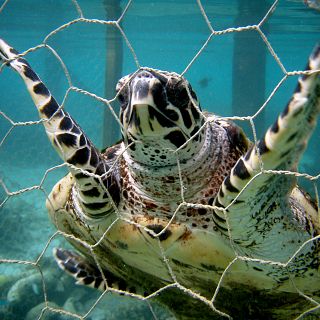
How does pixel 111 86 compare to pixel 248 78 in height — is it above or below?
above

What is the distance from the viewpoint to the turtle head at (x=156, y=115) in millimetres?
1018

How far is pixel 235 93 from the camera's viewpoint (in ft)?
24.6

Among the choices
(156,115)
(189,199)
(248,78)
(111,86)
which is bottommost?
(248,78)

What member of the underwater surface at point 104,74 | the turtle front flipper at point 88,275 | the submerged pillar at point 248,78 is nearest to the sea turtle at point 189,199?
the underwater surface at point 104,74

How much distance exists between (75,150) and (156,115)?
298 millimetres

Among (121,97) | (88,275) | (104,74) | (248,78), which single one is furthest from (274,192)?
(248,78)

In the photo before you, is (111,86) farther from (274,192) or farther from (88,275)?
(274,192)

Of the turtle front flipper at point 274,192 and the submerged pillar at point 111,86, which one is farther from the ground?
the turtle front flipper at point 274,192

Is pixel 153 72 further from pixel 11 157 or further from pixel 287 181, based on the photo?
pixel 11 157

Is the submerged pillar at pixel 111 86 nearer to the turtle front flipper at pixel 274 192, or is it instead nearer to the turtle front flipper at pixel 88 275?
the turtle front flipper at pixel 88 275

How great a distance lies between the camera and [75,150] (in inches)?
46.1

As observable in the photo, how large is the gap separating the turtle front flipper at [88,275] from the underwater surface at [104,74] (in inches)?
18.5

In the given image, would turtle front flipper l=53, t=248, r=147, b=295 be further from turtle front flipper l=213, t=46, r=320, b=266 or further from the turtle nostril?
the turtle nostril

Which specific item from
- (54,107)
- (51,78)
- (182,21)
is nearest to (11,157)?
(51,78)
